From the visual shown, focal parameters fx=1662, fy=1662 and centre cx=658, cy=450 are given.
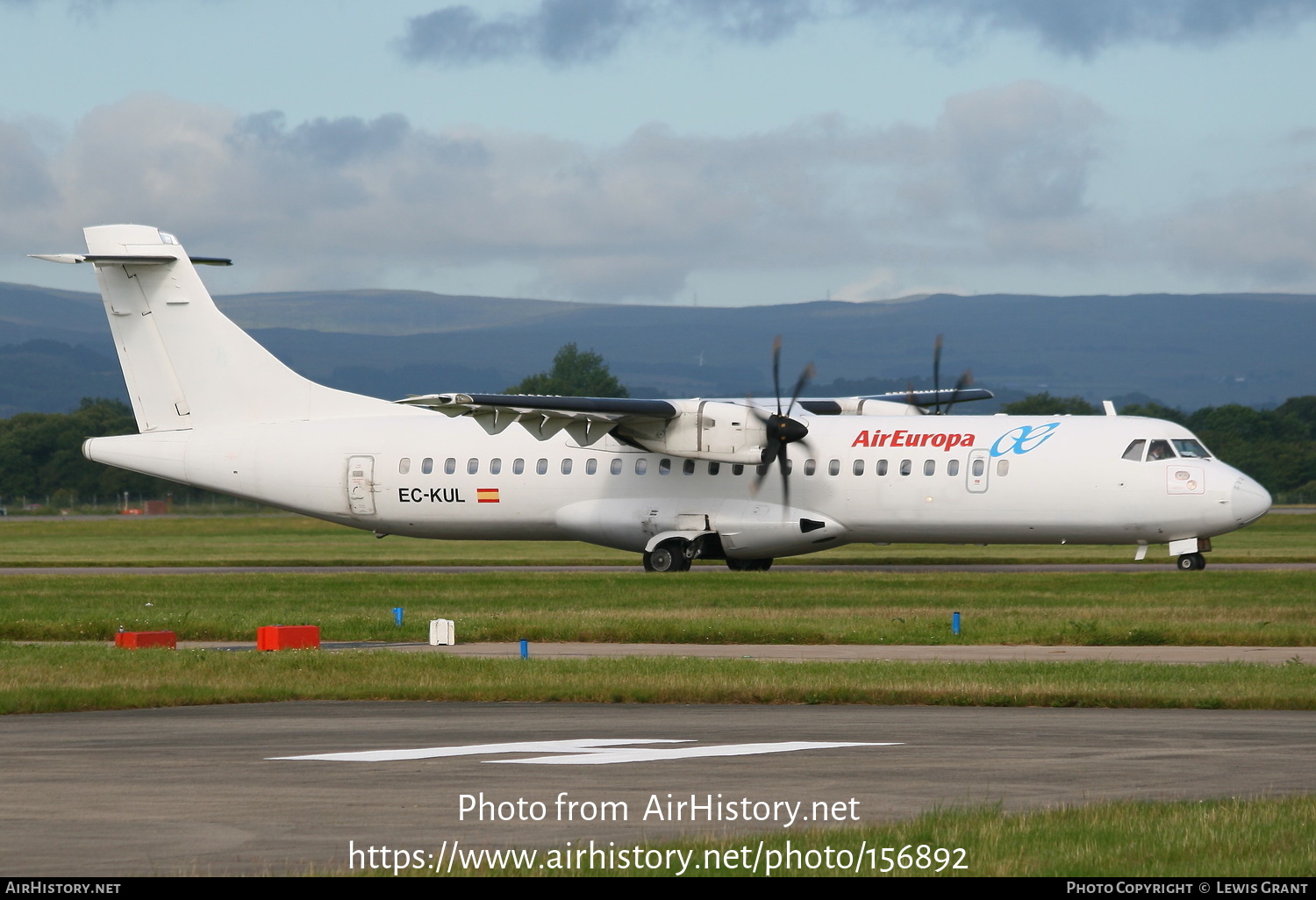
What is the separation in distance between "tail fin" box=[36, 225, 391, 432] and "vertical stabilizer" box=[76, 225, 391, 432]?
0.02m

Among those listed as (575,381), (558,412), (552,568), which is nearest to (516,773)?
(558,412)

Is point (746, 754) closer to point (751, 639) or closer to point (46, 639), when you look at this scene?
point (751, 639)

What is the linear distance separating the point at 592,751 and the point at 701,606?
16.3 meters

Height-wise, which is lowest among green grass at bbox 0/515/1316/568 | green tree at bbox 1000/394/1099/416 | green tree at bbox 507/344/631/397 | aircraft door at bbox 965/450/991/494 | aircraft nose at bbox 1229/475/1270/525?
green grass at bbox 0/515/1316/568

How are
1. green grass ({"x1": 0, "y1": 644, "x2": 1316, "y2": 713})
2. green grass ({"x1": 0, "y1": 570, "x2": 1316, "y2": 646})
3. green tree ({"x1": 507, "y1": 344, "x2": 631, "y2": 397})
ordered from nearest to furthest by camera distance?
green grass ({"x1": 0, "y1": 644, "x2": 1316, "y2": 713}) → green grass ({"x1": 0, "y1": 570, "x2": 1316, "y2": 646}) → green tree ({"x1": 507, "y1": 344, "x2": 631, "y2": 397})

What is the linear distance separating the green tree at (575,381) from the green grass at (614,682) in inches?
4155

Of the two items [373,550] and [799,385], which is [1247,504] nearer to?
[799,385]

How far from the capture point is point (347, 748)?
1364cm

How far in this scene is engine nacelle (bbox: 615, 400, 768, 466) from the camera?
126 feet

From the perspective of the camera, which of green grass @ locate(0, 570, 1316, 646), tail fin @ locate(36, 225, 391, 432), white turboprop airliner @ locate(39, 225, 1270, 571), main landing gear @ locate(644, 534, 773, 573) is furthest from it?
tail fin @ locate(36, 225, 391, 432)

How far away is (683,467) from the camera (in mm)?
39969

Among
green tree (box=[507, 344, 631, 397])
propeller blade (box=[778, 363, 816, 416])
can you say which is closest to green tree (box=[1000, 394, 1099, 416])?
green tree (box=[507, 344, 631, 397])

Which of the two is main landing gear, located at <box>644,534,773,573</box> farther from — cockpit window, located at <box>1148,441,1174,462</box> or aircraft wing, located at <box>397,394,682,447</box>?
cockpit window, located at <box>1148,441,1174,462</box>
